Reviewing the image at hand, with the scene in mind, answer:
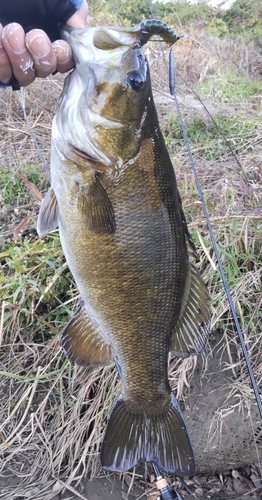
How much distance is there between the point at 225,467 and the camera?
8.14 feet

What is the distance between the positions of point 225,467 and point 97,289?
1.77m

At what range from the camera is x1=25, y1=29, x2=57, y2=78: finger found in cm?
112

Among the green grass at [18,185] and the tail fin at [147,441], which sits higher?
the green grass at [18,185]

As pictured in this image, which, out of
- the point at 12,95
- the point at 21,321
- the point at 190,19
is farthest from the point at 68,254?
the point at 190,19

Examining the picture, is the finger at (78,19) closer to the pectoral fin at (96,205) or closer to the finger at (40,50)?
the finger at (40,50)

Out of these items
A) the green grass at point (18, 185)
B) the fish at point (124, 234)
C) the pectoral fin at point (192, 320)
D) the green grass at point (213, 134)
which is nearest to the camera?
the fish at point (124, 234)

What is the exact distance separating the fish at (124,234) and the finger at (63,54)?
21 millimetres

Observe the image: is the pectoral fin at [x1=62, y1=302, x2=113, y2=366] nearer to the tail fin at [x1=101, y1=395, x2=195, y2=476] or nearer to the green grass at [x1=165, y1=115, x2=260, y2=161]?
the tail fin at [x1=101, y1=395, x2=195, y2=476]

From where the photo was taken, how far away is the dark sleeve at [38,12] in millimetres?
1269

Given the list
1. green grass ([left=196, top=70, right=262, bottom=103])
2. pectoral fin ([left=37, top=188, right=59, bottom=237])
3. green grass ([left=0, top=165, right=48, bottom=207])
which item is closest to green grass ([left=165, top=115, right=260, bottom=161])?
green grass ([left=196, top=70, right=262, bottom=103])

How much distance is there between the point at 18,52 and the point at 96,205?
0.47 meters

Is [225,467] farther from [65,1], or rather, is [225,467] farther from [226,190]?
[65,1]

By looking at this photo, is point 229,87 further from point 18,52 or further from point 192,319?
point 18,52

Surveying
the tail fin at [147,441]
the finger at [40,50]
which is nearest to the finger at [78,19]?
the finger at [40,50]
